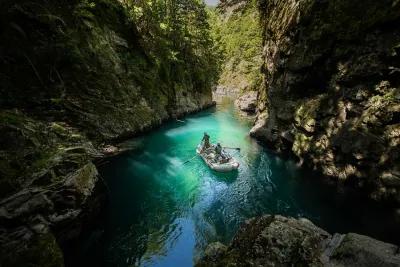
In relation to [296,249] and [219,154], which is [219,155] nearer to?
[219,154]

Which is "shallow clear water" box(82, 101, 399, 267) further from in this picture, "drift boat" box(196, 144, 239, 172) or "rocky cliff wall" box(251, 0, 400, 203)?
"rocky cliff wall" box(251, 0, 400, 203)

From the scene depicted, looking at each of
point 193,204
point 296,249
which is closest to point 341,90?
point 193,204

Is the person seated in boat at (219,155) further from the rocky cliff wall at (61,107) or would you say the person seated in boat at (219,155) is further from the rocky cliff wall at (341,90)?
the rocky cliff wall at (61,107)

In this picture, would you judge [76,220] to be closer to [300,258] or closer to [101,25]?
[300,258]

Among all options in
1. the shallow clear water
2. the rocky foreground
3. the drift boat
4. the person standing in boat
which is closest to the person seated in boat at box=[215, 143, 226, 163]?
the person standing in boat

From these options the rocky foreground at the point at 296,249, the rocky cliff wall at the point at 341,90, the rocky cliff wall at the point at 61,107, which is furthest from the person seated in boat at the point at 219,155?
the rocky foreground at the point at 296,249

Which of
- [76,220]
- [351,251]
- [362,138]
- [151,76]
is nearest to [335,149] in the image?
[362,138]
